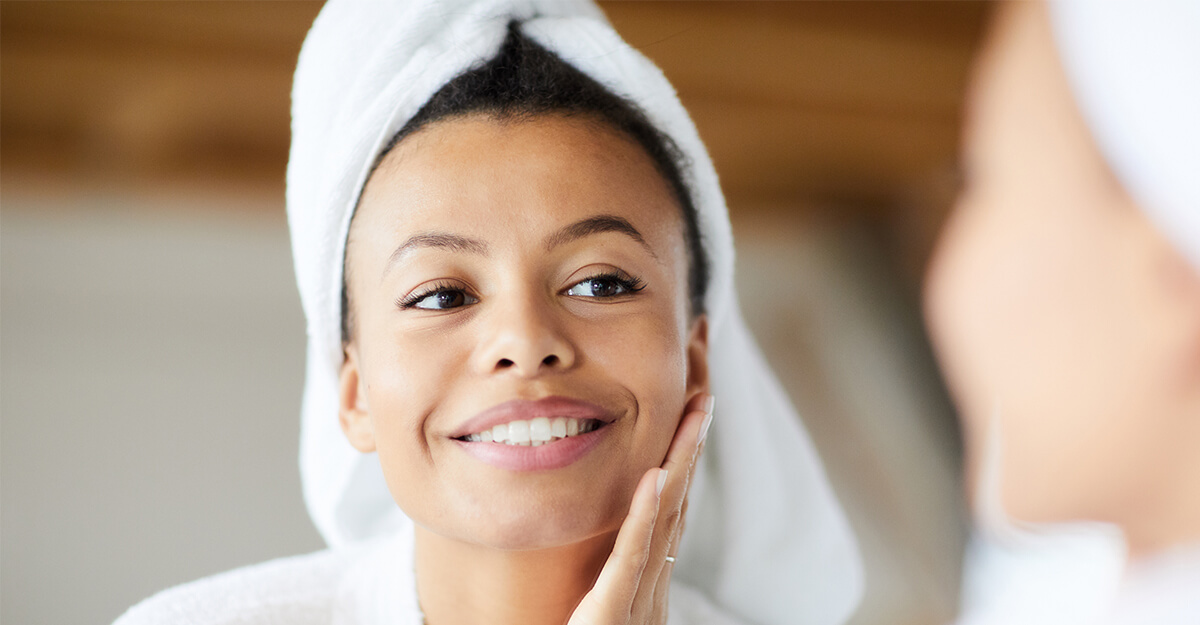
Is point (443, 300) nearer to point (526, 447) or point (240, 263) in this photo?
point (526, 447)

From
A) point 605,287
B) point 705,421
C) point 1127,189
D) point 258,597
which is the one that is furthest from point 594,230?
point 1127,189

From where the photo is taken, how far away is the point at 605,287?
0.48 metres

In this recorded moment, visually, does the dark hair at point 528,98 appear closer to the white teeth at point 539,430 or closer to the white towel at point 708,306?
the white towel at point 708,306

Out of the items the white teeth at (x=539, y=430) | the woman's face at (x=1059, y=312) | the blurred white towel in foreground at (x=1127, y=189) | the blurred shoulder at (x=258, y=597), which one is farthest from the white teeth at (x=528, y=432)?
the woman's face at (x=1059, y=312)

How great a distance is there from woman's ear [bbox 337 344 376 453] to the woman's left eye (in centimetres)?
17

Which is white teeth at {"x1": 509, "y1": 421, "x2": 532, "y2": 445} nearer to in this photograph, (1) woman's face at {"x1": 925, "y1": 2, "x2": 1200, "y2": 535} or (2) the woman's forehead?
(2) the woman's forehead

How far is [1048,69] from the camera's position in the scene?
2.79 feet

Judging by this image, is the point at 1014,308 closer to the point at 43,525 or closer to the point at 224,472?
the point at 224,472

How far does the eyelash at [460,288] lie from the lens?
46cm

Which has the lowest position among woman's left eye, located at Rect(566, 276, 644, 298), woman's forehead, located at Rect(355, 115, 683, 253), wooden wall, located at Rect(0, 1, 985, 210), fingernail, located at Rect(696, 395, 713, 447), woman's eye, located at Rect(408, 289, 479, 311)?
fingernail, located at Rect(696, 395, 713, 447)

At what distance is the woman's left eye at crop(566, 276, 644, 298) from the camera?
1.55 feet

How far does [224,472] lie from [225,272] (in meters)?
0.19

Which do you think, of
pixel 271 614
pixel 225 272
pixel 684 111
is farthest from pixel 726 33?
pixel 271 614

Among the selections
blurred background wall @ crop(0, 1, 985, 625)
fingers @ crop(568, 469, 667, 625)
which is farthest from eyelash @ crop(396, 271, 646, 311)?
blurred background wall @ crop(0, 1, 985, 625)
